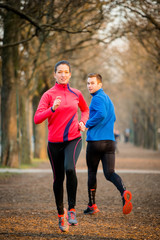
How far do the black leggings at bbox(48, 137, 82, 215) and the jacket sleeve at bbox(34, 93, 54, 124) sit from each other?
34 cm

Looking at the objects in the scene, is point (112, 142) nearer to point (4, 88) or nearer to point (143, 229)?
point (143, 229)

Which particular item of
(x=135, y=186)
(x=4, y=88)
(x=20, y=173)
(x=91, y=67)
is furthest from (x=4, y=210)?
(x=91, y=67)

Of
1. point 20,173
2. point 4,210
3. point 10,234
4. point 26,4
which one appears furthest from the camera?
point 20,173

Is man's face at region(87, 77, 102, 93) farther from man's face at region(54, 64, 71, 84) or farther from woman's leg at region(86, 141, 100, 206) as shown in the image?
man's face at region(54, 64, 71, 84)

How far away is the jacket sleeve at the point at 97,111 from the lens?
239 inches

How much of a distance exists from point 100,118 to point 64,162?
1.15 meters

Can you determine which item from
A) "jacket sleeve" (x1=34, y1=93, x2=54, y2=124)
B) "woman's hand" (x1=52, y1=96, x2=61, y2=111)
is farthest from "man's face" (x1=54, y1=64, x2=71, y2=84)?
"woman's hand" (x1=52, y1=96, x2=61, y2=111)

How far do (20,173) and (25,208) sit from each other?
23.8 feet

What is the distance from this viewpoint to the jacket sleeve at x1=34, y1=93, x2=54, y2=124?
4957 millimetres

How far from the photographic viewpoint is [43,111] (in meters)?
5.06

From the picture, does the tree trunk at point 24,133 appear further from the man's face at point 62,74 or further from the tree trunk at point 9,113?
the man's face at point 62,74

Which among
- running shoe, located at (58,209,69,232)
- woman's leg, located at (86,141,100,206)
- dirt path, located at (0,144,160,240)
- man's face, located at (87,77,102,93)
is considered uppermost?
man's face, located at (87,77,102,93)

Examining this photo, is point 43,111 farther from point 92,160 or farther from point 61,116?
point 92,160

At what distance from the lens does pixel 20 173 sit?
14.3 metres
